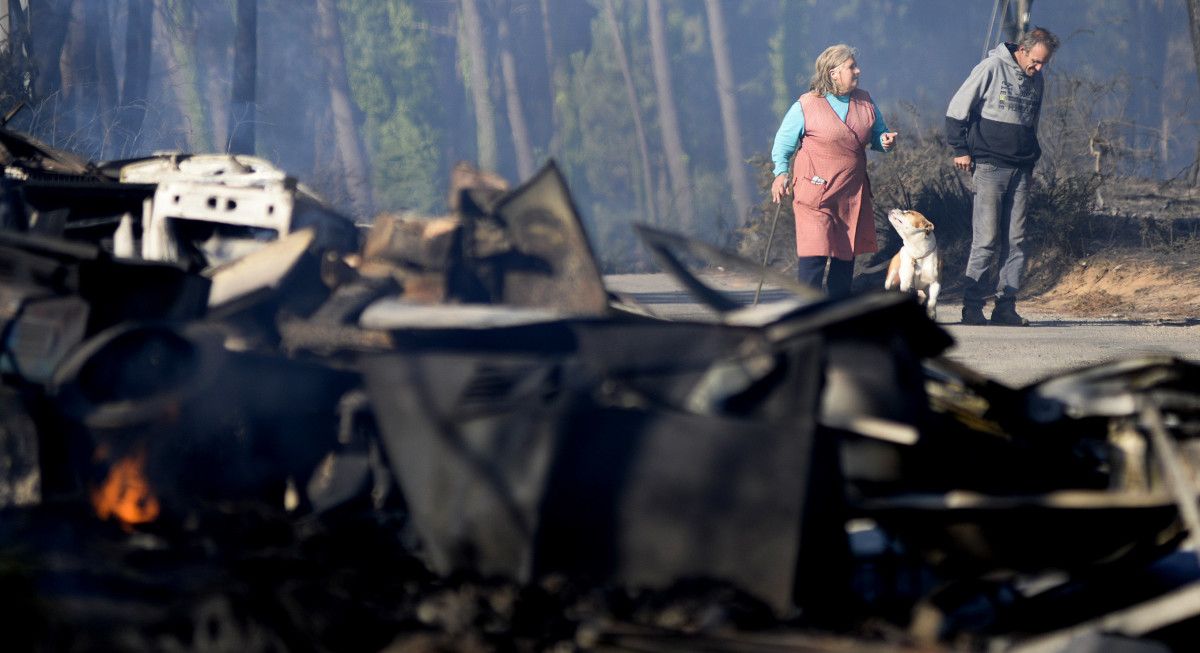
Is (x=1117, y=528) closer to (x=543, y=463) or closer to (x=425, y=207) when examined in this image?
(x=543, y=463)

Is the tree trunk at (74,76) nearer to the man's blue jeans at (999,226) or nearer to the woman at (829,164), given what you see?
the woman at (829,164)

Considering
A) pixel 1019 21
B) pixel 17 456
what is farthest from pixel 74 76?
pixel 17 456

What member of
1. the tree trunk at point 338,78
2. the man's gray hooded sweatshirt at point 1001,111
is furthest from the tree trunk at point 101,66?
the tree trunk at point 338,78

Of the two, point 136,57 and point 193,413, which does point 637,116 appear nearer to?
point 136,57

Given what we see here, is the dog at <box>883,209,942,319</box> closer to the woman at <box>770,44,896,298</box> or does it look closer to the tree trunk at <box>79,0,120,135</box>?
the woman at <box>770,44,896,298</box>

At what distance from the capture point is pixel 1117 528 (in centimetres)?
321

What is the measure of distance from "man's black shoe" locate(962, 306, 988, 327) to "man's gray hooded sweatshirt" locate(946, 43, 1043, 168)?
1.24 m

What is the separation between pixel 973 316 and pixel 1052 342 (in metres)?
1.34

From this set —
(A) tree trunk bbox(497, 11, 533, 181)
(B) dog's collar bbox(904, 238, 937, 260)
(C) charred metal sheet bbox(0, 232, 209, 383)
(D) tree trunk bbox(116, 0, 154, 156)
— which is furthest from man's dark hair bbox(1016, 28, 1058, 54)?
(A) tree trunk bbox(497, 11, 533, 181)

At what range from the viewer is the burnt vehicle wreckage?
282 cm

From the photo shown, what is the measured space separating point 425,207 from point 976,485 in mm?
38861

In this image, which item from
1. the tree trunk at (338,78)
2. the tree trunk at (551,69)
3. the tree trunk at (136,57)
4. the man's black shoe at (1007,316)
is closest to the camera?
the man's black shoe at (1007,316)

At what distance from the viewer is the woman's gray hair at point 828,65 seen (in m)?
7.63

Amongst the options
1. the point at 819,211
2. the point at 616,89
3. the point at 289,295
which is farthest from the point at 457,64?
the point at 289,295
